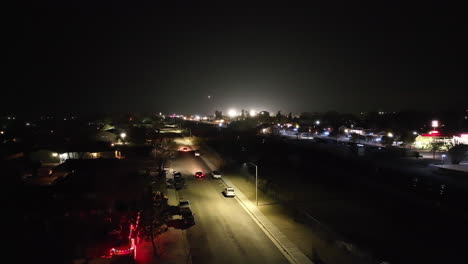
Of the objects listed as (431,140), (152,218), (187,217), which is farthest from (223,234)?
(431,140)

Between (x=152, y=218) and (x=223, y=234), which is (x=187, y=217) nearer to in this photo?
(x=152, y=218)

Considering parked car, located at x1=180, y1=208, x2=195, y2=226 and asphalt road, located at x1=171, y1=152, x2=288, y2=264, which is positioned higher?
parked car, located at x1=180, y1=208, x2=195, y2=226

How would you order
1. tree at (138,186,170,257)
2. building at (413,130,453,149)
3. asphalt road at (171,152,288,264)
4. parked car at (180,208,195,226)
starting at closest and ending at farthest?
asphalt road at (171,152,288,264), tree at (138,186,170,257), parked car at (180,208,195,226), building at (413,130,453,149)

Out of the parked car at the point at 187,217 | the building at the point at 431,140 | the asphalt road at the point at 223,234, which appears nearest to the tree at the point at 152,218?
the parked car at the point at 187,217

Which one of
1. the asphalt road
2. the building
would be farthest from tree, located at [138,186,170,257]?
the building

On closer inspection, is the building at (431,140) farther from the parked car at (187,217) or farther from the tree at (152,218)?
the tree at (152,218)

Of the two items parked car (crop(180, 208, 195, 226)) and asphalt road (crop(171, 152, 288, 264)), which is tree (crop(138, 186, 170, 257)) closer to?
parked car (crop(180, 208, 195, 226))

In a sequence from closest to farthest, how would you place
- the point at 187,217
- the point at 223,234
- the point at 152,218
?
the point at 152,218, the point at 223,234, the point at 187,217
